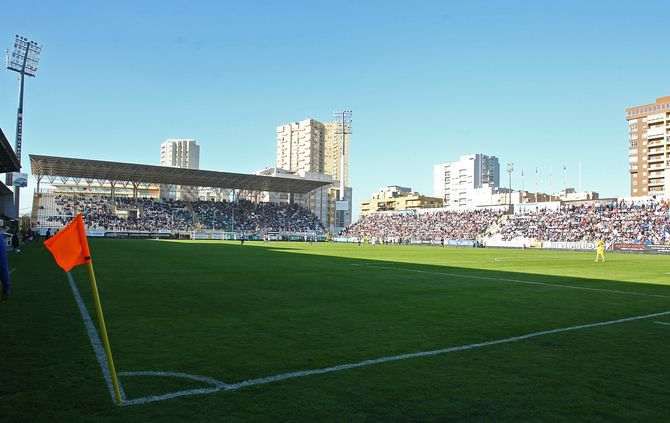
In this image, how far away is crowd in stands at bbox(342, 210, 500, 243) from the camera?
7656 cm

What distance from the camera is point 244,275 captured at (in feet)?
A: 59.8

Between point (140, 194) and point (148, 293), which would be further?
point (140, 194)

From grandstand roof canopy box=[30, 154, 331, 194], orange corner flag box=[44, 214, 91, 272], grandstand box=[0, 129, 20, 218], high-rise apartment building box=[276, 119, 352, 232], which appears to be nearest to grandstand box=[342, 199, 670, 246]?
grandstand roof canopy box=[30, 154, 331, 194]

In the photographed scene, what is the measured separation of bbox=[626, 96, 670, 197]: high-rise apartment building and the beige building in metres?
54.3

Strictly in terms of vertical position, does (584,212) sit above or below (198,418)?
above

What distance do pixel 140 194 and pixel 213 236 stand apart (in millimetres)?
51624

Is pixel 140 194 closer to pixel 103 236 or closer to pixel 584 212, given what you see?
pixel 103 236

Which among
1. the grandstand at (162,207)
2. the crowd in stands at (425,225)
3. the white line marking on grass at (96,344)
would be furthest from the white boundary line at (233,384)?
the crowd in stands at (425,225)

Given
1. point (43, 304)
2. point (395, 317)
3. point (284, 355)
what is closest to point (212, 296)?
point (43, 304)

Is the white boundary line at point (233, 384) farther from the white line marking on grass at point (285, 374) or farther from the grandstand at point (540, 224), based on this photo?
the grandstand at point (540, 224)

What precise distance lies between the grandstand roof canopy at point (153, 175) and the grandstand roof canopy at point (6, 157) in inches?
1310

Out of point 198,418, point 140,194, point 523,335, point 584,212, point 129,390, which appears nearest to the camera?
point 198,418

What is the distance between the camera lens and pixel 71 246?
4.76 meters

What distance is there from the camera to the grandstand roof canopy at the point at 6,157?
22812mm
